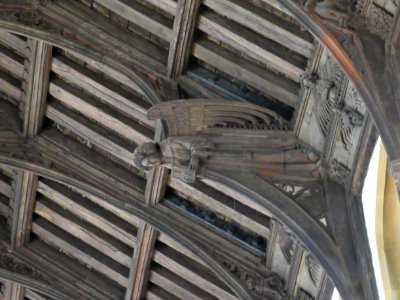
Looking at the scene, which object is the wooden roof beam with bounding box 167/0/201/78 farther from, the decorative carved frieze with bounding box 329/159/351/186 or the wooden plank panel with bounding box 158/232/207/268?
the wooden plank panel with bounding box 158/232/207/268

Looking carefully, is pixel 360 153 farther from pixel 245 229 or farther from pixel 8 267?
pixel 8 267

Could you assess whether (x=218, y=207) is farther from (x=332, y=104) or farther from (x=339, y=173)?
(x=332, y=104)

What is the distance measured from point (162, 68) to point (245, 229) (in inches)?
93.9

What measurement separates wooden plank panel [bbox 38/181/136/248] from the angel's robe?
429 centimetres

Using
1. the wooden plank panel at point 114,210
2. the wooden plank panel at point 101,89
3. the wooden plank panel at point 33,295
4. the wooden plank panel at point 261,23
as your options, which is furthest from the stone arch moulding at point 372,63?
the wooden plank panel at point 33,295

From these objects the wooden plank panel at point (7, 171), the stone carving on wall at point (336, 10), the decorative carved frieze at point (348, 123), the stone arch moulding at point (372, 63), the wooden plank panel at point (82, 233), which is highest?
the wooden plank panel at point (7, 171)

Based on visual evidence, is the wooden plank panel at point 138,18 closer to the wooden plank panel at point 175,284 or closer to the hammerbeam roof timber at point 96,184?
the hammerbeam roof timber at point 96,184

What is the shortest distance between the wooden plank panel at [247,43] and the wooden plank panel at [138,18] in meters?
0.58

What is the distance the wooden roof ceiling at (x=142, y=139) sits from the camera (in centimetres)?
2211

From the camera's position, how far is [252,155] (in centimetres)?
2158

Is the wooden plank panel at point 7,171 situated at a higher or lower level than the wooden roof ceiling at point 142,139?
higher

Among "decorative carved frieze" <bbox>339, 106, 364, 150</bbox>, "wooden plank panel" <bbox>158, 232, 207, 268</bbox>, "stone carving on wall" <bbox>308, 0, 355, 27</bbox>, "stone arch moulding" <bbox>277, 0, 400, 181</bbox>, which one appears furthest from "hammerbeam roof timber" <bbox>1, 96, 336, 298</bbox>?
"stone carving on wall" <bbox>308, 0, 355, 27</bbox>

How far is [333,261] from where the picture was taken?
68.7 feet

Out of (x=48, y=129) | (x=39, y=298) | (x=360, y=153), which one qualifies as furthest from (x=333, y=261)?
(x=39, y=298)
